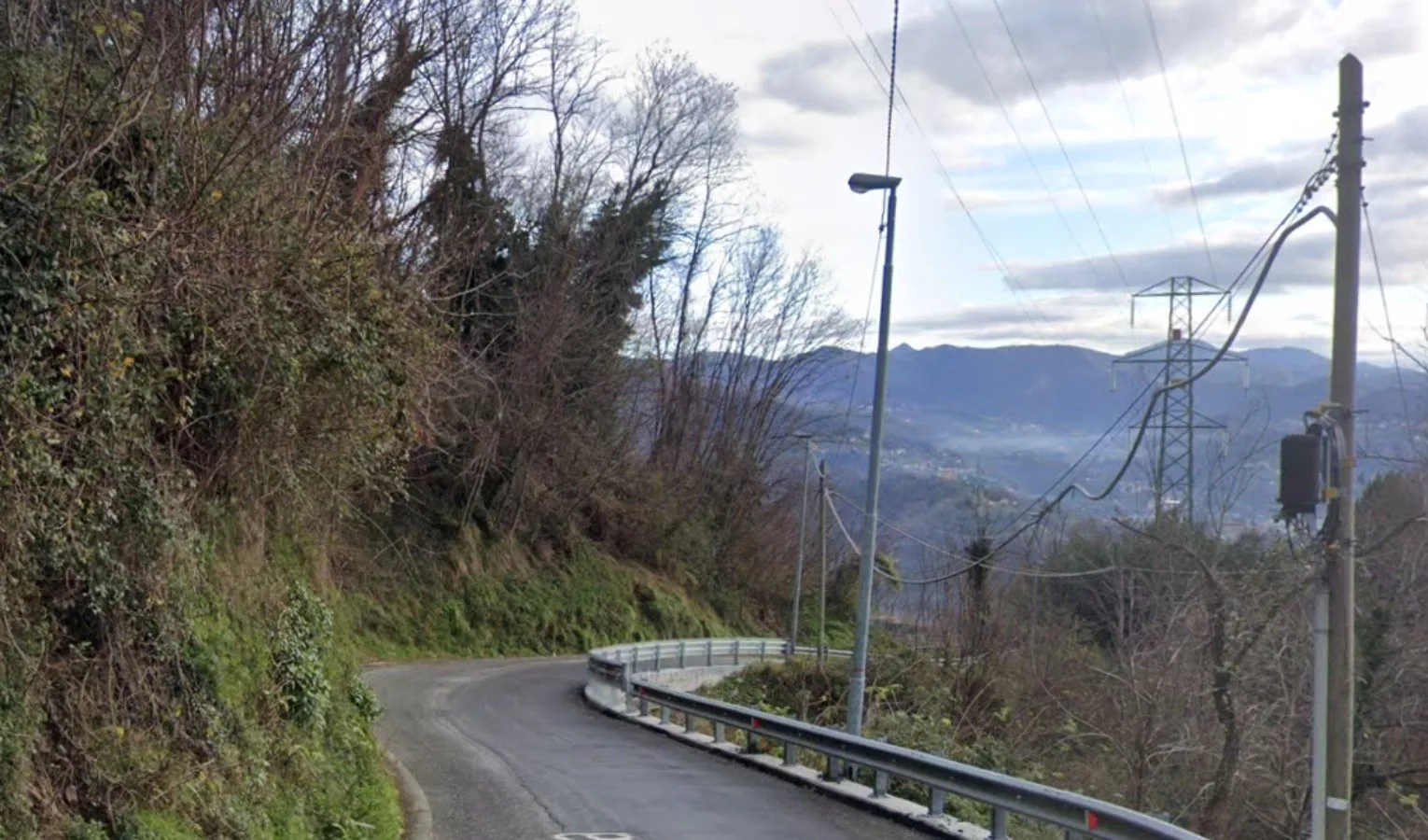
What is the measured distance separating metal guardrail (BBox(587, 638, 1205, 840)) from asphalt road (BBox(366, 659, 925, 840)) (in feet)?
1.70

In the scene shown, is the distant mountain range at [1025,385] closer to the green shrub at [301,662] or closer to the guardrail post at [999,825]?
the guardrail post at [999,825]

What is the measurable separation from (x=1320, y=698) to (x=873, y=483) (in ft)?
25.4

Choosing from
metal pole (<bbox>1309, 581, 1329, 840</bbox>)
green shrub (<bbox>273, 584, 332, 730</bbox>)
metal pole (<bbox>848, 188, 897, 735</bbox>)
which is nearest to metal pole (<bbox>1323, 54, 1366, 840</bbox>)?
metal pole (<bbox>1309, 581, 1329, 840</bbox>)

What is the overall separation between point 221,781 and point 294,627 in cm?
274

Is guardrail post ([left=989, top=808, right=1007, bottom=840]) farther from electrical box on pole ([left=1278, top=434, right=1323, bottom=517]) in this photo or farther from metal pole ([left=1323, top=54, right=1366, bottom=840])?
electrical box on pole ([left=1278, top=434, right=1323, bottom=517])

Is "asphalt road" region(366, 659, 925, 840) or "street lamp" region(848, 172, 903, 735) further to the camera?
"street lamp" region(848, 172, 903, 735)

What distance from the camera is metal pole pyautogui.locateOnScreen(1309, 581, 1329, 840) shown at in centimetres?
1006

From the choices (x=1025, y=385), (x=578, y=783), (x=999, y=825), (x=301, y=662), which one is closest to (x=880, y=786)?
(x=999, y=825)

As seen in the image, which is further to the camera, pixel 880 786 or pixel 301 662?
pixel 880 786

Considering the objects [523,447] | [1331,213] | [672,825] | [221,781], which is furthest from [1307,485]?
[523,447]

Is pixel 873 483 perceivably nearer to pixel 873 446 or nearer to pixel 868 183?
pixel 873 446

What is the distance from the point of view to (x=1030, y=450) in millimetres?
123188

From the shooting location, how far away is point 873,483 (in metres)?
17.2

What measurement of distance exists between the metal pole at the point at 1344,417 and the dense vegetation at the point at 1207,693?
4.49 meters
